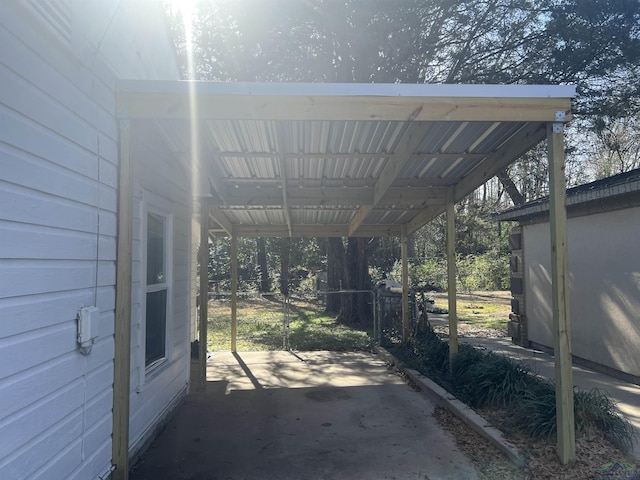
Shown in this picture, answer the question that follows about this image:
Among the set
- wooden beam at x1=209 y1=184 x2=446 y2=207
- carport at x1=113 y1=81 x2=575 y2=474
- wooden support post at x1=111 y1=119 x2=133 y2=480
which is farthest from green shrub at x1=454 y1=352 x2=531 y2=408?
wooden support post at x1=111 y1=119 x2=133 y2=480

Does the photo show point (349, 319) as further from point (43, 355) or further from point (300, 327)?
point (43, 355)

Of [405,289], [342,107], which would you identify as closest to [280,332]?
[405,289]

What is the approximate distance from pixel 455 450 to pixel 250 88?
3646 mm

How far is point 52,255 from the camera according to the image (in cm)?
249

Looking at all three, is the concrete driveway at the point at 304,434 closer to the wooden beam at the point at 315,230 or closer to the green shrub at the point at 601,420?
the green shrub at the point at 601,420

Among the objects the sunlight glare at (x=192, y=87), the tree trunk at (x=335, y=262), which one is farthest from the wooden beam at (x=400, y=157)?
the tree trunk at (x=335, y=262)

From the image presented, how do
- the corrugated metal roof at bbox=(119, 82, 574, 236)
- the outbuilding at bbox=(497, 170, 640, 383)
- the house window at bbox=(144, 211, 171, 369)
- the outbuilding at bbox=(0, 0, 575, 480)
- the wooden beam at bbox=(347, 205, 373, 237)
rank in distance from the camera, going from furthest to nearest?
the wooden beam at bbox=(347, 205, 373, 237), the outbuilding at bbox=(497, 170, 640, 383), the house window at bbox=(144, 211, 171, 369), the corrugated metal roof at bbox=(119, 82, 574, 236), the outbuilding at bbox=(0, 0, 575, 480)

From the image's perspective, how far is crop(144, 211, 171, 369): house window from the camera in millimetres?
4637

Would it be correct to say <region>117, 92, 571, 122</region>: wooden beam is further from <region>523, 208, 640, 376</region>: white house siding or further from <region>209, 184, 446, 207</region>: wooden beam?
<region>523, 208, 640, 376</region>: white house siding

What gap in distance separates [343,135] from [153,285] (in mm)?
2418

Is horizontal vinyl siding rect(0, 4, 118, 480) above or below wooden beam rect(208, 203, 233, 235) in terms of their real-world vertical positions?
below

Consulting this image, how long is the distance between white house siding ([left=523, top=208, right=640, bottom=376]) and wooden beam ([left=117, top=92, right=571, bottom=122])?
11.9 feet

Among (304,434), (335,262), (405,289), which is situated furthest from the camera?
(335,262)

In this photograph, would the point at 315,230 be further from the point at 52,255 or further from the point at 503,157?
the point at 52,255
